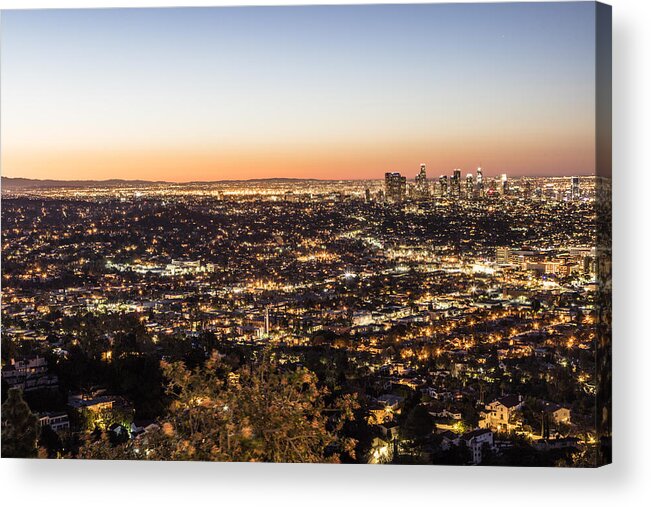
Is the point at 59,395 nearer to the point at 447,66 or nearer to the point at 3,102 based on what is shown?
the point at 3,102

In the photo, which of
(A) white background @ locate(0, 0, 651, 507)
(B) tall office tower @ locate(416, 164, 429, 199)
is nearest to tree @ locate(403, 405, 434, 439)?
(A) white background @ locate(0, 0, 651, 507)

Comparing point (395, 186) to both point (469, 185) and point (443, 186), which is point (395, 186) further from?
point (469, 185)

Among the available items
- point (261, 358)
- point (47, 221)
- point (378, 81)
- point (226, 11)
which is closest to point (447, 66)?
point (378, 81)

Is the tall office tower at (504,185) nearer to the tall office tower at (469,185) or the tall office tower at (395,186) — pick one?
the tall office tower at (469,185)

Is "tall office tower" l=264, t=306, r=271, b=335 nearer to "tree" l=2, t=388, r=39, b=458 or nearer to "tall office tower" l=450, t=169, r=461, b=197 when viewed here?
"tall office tower" l=450, t=169, r=461, b=197

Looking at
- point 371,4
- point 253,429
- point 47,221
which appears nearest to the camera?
point 253,429
